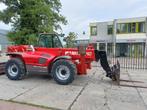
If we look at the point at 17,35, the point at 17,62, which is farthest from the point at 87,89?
the point at 17,35

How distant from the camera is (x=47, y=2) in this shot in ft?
59.2

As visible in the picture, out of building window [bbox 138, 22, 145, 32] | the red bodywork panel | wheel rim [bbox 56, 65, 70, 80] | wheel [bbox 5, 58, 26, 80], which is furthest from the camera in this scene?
building window [bbox 138, 22, 145, 32]

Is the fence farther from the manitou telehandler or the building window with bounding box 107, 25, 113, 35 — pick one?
the building window with bounding box 107, 25, 113, 35

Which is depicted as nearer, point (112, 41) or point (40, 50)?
point (40, 50)

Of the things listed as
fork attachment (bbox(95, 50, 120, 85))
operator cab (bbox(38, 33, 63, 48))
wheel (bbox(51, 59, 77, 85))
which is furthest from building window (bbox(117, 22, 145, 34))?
wheel (bbox(51, 59, 77, 85))

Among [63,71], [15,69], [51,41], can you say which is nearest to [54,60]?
[63,71]

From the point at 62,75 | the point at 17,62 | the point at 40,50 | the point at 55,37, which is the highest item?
the point at 55,37

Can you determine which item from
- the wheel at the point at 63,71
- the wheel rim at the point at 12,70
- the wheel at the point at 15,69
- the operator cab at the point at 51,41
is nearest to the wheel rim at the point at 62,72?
the wheel at the point at 63,71

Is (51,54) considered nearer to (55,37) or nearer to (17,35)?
(55,37)

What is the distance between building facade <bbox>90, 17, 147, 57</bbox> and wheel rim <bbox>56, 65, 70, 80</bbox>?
19593mm

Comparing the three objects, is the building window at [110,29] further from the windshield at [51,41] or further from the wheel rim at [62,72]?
the wheel rim at [62,72]

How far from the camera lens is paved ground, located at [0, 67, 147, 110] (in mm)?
4801

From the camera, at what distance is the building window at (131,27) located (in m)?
27.8

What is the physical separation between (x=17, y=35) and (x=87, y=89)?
11.5 m
